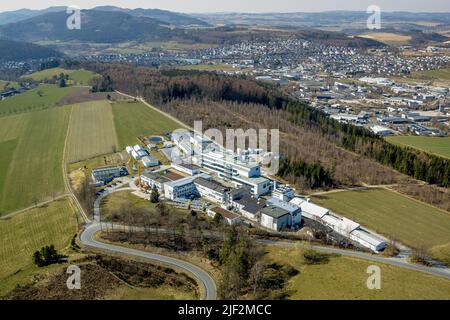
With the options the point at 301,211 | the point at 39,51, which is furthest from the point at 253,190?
the point at 39,51

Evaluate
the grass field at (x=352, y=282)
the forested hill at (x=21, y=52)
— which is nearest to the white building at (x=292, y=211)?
the grass field at (x=352, y=282)

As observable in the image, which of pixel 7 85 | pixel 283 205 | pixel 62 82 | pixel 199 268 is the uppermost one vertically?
pixel 62 82

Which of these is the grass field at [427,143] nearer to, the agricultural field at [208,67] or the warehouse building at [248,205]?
the warehouse building at [248,205]

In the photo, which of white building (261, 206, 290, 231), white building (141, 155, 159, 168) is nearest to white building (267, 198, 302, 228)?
white building (261, 206, 290, 231)

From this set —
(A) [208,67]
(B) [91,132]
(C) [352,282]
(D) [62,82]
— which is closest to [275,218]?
(C) [352,282]

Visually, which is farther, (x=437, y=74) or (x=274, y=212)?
(x=437, y=74)

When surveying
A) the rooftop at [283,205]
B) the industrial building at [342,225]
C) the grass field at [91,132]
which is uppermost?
the grass field at [91,132]

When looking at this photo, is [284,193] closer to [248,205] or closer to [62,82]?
[248,205]
